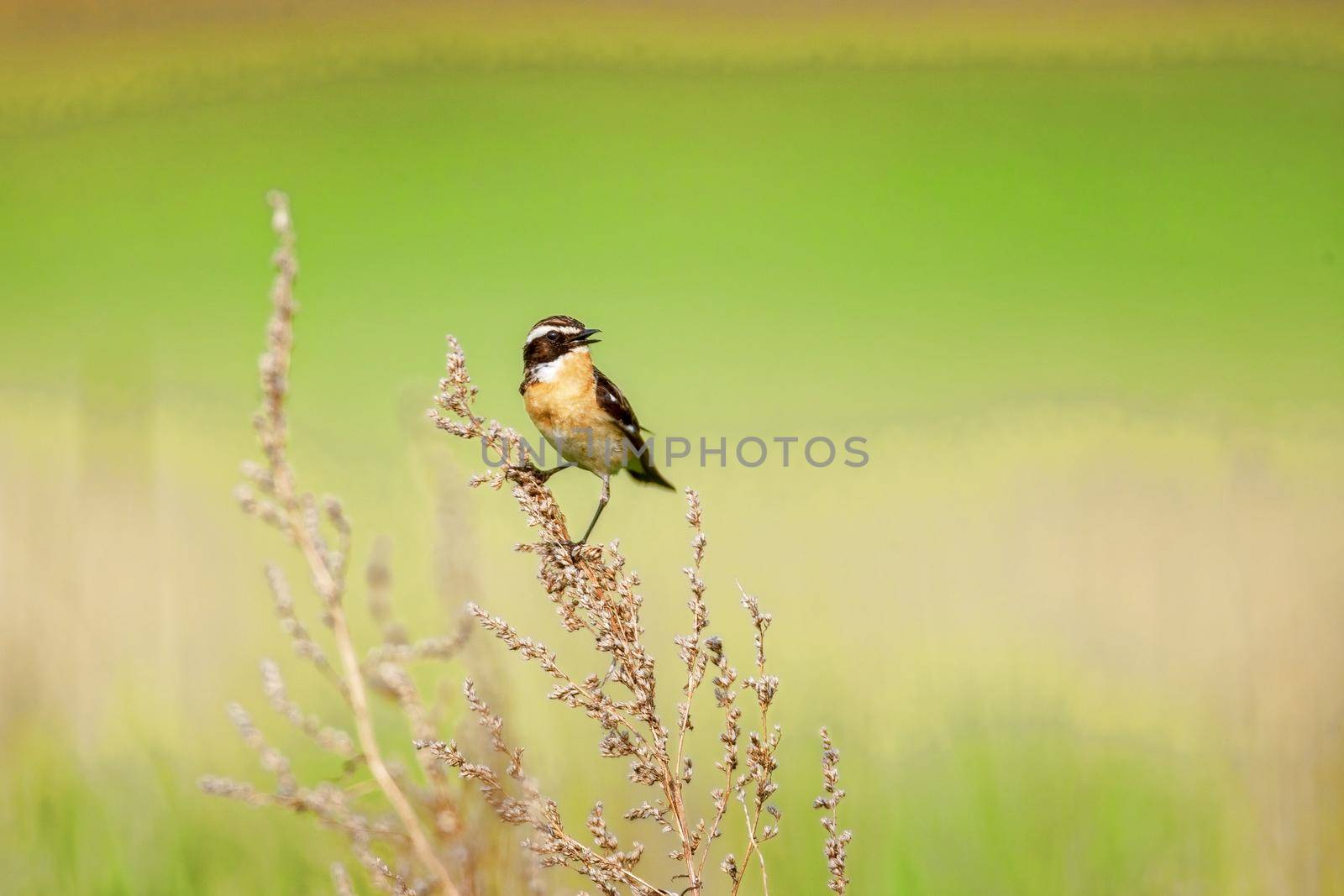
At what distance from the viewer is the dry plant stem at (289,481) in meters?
2.22

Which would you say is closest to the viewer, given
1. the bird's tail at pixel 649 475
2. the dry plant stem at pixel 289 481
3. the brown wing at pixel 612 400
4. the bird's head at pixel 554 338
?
the dry plant stem at pixel 289 481

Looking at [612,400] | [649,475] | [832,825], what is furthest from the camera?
[649,475]

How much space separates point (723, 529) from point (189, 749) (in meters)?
3.87

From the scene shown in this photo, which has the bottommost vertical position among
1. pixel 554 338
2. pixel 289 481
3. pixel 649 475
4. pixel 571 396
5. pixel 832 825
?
pixel 832 825

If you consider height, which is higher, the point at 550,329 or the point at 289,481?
the point at 550,329

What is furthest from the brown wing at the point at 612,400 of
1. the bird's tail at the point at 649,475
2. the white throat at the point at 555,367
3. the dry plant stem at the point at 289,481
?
the dry plant stem at the point at 289,481

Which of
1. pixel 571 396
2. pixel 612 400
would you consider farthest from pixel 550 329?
pixel 612 400

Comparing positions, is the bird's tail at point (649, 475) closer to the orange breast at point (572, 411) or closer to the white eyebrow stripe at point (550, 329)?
the orange breast at point (572, 411)

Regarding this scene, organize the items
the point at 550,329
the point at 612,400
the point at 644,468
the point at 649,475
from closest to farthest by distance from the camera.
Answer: the point at 550,329
the point at 612,400
the point at 644,468
the point at 649,475

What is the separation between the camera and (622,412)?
4.61m

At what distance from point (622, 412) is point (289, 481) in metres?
2.30

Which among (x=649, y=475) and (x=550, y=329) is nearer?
(x=550, y=329)

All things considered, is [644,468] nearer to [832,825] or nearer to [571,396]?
[571,396]

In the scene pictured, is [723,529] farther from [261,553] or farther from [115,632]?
[115,632]
